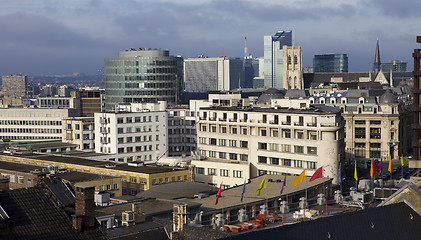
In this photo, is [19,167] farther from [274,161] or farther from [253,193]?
[253,193]

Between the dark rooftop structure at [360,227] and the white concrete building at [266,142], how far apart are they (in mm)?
68717

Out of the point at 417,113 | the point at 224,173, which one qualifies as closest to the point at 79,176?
the point at 224,173

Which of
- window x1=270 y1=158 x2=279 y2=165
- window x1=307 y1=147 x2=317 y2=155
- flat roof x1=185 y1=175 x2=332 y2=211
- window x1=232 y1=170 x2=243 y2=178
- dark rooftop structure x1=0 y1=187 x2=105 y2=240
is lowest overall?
window x1=232 y1=170 x2=243 y2=178

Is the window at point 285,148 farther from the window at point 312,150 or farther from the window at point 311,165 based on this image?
the window at point 311,165

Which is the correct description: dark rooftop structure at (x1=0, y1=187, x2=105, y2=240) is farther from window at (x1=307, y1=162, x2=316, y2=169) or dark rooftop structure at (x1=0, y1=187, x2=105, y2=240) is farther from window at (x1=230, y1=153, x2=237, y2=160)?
window at (x1=230, y1=153, x2=237, y2=160)

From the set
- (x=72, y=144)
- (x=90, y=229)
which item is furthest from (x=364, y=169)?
(x=90, y=229)

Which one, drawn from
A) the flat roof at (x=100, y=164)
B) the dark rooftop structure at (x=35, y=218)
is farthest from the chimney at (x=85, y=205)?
the flat roof at (x=100, y=164)


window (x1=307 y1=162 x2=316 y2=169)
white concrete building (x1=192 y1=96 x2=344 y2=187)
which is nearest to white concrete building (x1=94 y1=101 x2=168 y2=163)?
white concrete building (x1=192 y1=96 x2=344 y2=187)

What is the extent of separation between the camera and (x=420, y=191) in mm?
56844

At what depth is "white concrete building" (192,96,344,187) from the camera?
125000 mm

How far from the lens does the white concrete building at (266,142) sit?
410 ft

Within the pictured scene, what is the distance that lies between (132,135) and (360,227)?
11500cm

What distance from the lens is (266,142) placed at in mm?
133500

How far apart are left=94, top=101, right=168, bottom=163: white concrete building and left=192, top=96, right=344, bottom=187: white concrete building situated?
71.2ft
